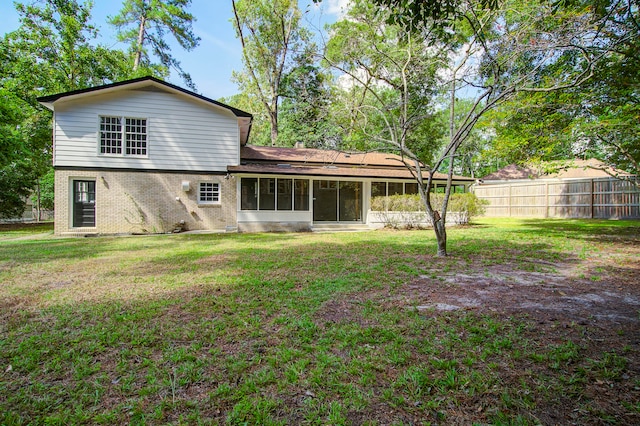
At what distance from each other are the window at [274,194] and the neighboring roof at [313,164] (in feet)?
1.93

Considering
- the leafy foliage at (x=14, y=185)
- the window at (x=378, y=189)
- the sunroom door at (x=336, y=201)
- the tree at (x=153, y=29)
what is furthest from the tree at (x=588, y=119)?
the leafy foliage at (x=14, y=185)

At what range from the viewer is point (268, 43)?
25359 mm

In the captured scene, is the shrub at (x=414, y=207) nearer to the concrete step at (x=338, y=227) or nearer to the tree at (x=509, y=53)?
the concrete step at (x=338, y=227)

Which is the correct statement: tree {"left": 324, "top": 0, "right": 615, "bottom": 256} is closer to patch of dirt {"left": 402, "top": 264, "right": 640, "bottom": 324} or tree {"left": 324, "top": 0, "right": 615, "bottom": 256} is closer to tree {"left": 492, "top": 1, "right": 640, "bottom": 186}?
tree {"left": 492, "top": 1, "right": 640, "bottom": 186}

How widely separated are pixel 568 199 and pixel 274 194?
16923mm

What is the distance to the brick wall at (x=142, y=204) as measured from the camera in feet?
41.0

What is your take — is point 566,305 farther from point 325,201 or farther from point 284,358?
point 325,201

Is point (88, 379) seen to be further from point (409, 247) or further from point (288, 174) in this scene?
point (288, 174)

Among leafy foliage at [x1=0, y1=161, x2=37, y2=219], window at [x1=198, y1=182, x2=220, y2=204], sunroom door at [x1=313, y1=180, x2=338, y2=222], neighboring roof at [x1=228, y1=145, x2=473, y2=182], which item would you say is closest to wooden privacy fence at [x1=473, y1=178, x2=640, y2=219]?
neighboring roof at [x1=228, y1=145, x2=473, y2=182]

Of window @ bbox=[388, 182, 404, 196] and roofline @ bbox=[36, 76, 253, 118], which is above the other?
roofline @ bbox=[36, 76, 253, 118]

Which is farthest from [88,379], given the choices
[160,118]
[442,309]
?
[160,118]

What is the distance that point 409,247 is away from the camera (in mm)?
8758

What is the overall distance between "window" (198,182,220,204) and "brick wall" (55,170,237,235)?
18 centimetres

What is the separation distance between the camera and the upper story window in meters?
12.8
